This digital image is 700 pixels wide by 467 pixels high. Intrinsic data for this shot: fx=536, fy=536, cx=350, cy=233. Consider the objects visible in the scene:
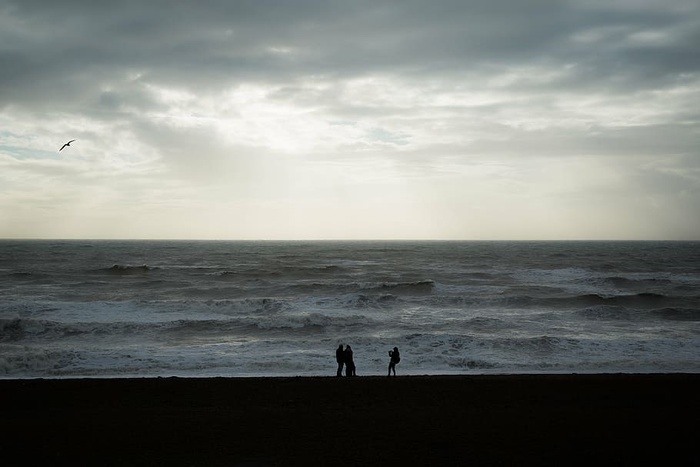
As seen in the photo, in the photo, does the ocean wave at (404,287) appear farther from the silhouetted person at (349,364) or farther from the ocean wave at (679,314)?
the silhouetted person at (349,364)

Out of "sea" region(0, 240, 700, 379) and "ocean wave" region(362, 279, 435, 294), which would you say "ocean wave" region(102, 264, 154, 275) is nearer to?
"sea" region(0, 240, 700, 379)

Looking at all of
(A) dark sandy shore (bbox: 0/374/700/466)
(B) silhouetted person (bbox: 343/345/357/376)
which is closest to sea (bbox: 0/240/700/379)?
(B) silhouetted person (bbox: 343/345/357/376)

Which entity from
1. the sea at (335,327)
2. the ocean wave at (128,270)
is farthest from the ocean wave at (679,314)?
the ocean wave at (128,270)

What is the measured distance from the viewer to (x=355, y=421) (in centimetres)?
1185

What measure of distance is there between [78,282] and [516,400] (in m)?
45.1

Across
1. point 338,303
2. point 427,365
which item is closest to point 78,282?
point 338,303

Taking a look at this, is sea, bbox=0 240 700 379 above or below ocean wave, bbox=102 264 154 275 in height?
below

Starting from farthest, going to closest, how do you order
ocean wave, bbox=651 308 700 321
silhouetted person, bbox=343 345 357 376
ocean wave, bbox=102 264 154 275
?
ocean wave, bbox=102 264 154 275, ocean wave, bbox=651 308 700 321, silhouetted person, bbox=343 345 357 376

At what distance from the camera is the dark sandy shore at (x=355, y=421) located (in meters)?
9.68

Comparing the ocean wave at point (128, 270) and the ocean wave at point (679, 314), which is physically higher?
the ocean wave at point (128, 270)

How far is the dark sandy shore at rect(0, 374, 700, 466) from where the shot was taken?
9.68 meters

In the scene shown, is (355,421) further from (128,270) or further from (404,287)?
(128,270)

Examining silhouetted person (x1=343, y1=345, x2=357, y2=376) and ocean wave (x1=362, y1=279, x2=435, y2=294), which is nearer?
silhouetted person (x1=343, y1=345, x2=357, y2=376)

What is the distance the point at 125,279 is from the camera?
2094 inches
